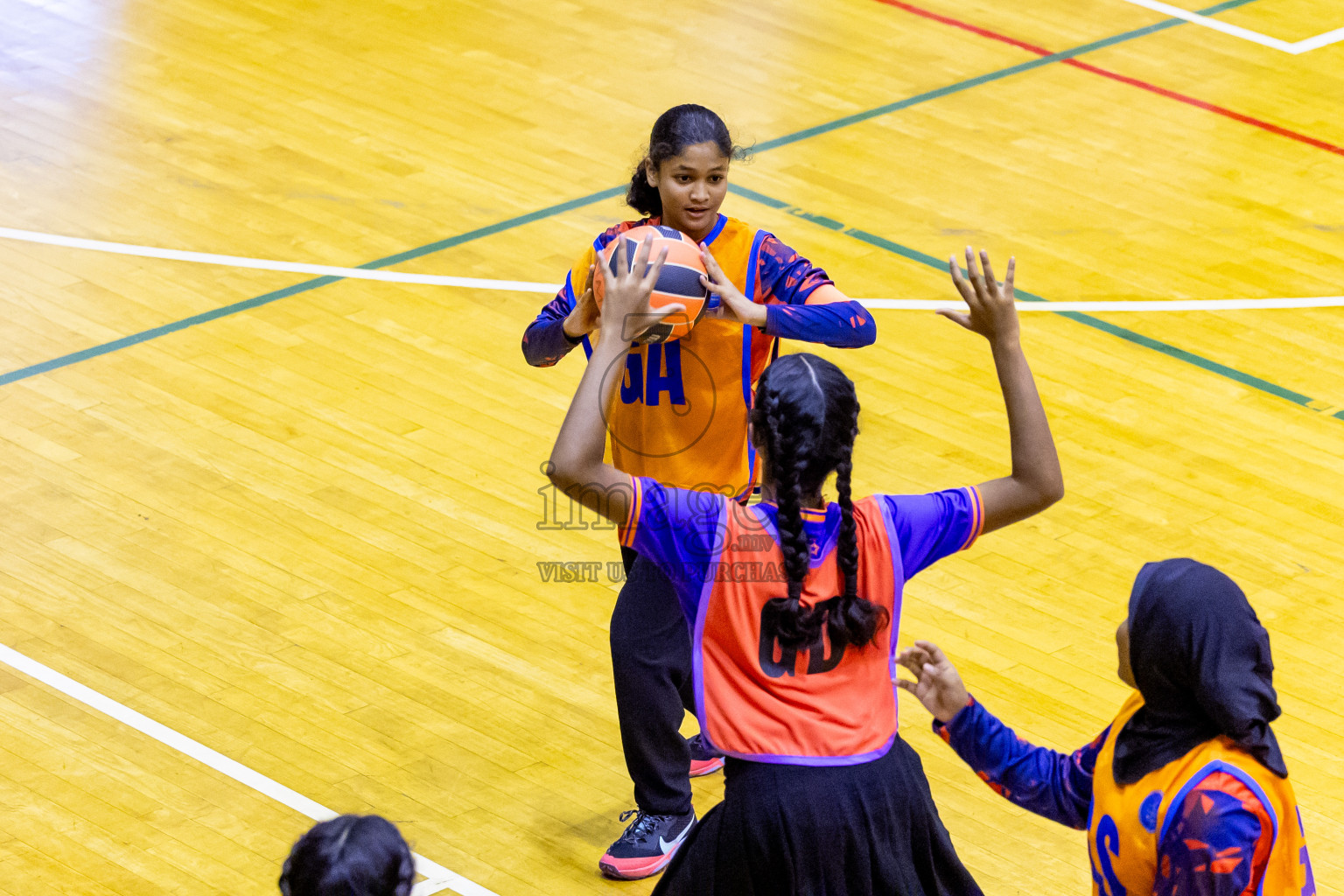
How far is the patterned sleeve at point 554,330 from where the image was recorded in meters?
4.25

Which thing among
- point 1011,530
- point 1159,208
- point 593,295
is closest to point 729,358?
point 593,295

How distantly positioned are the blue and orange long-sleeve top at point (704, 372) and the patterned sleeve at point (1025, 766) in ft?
4.28

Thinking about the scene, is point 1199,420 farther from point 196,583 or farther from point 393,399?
point 196,583

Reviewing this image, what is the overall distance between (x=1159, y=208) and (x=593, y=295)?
5285 millimetres

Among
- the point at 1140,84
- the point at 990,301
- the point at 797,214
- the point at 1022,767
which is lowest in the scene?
the point at 797,214

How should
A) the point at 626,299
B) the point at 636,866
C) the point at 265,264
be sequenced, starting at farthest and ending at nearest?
the point at 265,264
the point at 636,866
the point at 626,299

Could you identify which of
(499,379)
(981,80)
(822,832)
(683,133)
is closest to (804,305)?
(683,133)

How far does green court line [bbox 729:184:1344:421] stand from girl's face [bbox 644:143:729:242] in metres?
3.45

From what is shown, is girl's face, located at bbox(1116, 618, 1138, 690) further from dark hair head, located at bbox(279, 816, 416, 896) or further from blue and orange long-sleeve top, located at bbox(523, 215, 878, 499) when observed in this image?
blue and orange long-sleeve top, located at bbox(523, 215, 878, 499)

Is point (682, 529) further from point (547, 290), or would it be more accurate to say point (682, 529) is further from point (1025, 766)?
point (547, 290)

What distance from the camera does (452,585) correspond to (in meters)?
5.82

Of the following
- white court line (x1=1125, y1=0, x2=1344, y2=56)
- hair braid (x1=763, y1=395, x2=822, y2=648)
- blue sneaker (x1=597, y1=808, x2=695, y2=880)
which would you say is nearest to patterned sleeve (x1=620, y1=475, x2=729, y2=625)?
hair braid (x1=763, y1=395, x2=822, y2=648)

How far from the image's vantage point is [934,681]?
3.05 metres

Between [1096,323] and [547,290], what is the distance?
7.51 feet
